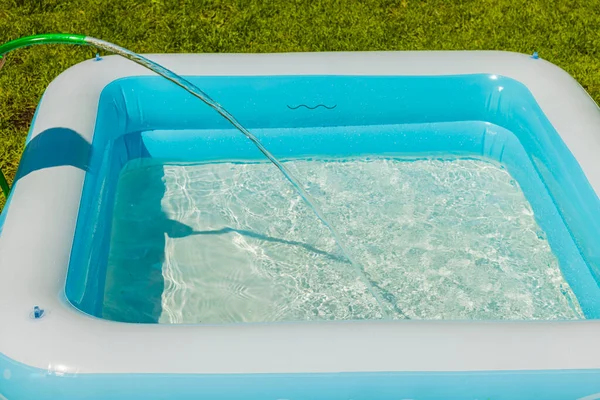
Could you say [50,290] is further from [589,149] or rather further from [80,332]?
[589,149]

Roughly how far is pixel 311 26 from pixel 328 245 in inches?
74.4

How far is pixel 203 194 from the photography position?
3.29 metres

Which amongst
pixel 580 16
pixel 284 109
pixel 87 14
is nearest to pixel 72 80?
pixel 284 109

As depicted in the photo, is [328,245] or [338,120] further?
[338,120]

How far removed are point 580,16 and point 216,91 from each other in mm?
2552

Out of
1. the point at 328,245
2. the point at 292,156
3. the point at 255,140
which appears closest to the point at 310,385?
the point at 328,245

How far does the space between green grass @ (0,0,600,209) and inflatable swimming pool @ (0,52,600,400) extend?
3.02 ft

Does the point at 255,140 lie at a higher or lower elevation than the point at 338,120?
higher

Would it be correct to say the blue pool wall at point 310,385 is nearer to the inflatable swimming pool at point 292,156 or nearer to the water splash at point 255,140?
the inflatable swimming pool at point 292,156

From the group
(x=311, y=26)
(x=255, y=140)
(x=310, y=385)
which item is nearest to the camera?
(x=310, y=385)

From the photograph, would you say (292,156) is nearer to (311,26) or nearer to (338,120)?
(338,120)

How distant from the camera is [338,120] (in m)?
3.48

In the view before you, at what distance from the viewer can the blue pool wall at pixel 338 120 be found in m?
3.31

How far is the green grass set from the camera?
14.3 feet
